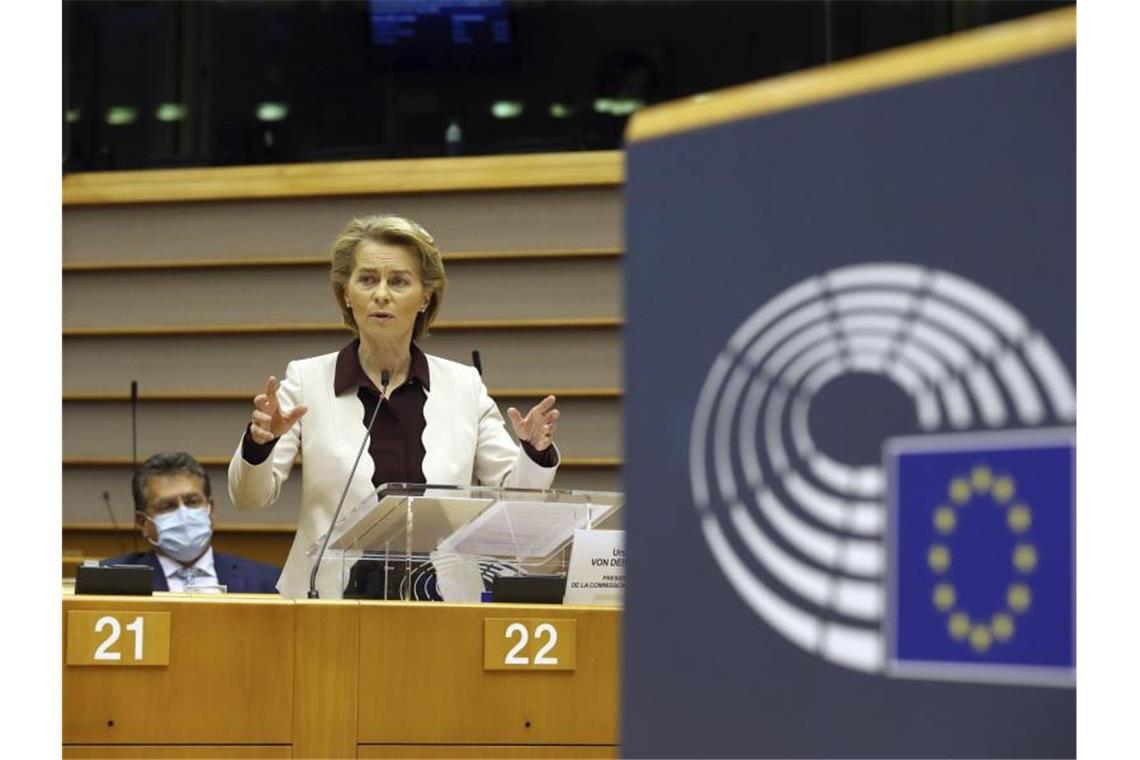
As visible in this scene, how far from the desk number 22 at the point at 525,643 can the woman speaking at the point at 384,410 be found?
561 mm

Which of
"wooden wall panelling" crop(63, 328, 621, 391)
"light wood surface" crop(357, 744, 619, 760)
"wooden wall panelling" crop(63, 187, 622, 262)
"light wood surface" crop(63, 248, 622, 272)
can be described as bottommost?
"light wood surface" crop(357, 744, 619, 760)

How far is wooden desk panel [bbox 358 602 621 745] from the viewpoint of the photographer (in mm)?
2279

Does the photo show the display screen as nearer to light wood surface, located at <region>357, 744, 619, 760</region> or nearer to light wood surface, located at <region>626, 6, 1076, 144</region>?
light wood surface, located at <region>357, 744, 619, 760</region>

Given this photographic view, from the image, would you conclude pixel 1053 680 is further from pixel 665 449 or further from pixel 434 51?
pixel 434 51

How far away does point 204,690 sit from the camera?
2.27 m

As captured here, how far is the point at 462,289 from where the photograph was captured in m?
6.21

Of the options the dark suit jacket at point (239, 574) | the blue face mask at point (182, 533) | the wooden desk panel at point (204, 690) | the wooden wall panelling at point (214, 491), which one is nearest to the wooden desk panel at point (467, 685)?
the wooden desk panel at point (204, 690)

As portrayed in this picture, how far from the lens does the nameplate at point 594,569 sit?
2.51 metres

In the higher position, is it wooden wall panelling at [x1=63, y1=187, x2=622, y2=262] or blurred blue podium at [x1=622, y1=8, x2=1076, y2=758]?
wooden wall panelling at [x1=63, y1=187, x2=622, y2=262]

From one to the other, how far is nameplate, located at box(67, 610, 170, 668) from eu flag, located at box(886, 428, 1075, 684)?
1.61 meters

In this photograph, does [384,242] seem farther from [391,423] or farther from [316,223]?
[316,223]

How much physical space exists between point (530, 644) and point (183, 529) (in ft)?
6.39

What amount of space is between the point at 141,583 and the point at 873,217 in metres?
1.74

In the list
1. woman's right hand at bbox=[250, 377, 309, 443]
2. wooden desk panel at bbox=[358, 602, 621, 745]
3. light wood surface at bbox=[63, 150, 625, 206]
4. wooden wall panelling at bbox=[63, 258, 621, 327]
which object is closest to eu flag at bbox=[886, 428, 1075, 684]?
wooden desk panel at bbox=[358, 602, 621, 745]
